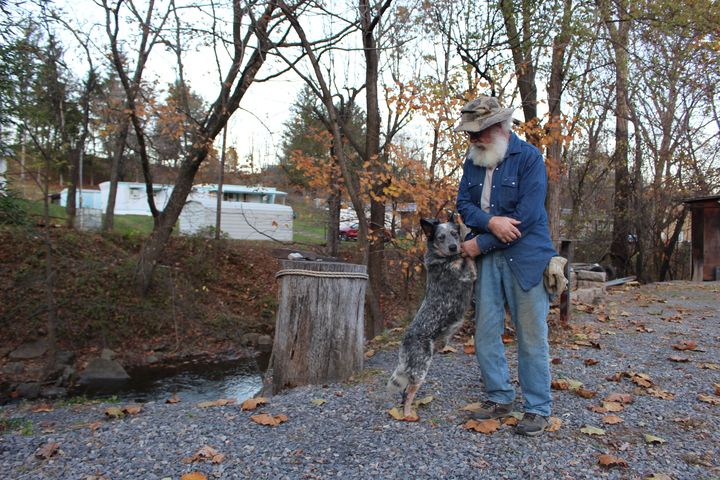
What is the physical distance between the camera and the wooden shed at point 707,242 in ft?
49.3

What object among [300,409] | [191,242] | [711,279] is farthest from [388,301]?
[300,409]

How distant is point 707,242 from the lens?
15.1 m

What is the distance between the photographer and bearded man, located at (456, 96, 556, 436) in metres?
3.49

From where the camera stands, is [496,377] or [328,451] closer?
[328,451]

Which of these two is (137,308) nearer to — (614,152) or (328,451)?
(328,451)

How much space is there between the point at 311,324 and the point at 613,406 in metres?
2.57

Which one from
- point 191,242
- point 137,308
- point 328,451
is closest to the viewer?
point 328,451

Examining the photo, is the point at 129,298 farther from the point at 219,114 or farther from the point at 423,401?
the point at 423,401

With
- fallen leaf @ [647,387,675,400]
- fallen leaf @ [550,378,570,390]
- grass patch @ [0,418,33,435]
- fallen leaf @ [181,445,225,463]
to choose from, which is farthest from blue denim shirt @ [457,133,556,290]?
grass patch @ [0,418,33,435]

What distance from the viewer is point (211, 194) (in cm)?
2820

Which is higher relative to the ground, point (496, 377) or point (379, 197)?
point (379, 197)

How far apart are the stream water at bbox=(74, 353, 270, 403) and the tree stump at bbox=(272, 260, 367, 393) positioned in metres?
3.81

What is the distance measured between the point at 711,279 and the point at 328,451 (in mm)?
15370

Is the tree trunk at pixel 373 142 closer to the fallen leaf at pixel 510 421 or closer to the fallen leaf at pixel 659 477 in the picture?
the fallen leaf at pixel 510 421
